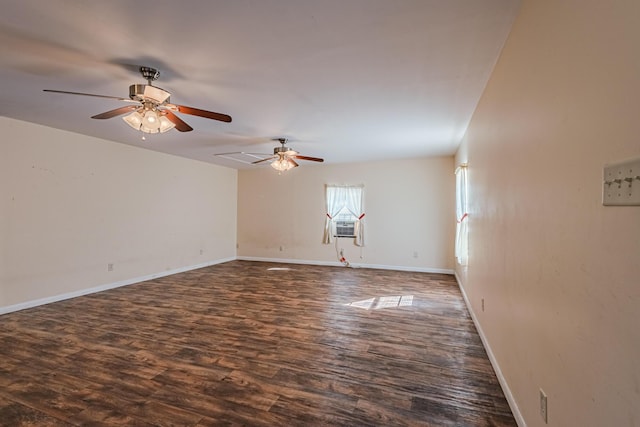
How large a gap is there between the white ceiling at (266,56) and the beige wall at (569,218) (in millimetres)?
456

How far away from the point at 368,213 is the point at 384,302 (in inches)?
109

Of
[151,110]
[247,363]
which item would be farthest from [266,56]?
[247,363]

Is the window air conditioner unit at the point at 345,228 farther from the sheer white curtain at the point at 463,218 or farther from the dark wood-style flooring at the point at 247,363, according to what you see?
the sheer white curtain at the point at 463,218

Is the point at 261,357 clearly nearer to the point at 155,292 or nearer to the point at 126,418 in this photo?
the point at 126,418

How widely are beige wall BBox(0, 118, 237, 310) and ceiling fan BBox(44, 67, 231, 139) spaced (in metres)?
2.19

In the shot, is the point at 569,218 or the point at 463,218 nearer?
the point at 569,218

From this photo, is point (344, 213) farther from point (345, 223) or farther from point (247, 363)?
point (247, 363)

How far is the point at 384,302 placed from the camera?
4.14 m

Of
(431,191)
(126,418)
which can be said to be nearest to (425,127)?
(431,191)

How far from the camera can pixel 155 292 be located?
15.2 feet

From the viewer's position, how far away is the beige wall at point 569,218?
0.82 m

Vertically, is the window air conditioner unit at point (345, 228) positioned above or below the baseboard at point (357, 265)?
above

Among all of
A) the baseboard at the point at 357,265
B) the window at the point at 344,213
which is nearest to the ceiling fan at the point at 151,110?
the window at the point at 344,213

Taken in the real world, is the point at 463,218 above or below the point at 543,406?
above
